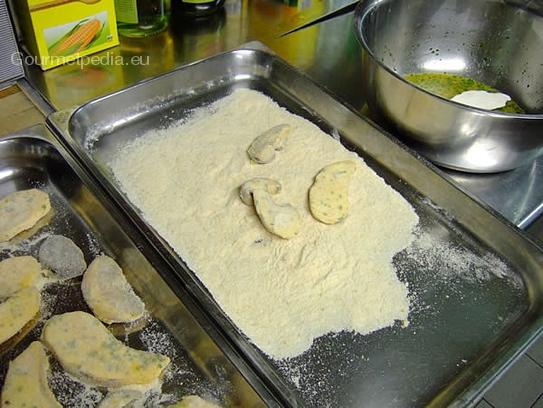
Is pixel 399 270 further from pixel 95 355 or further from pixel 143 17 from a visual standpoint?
pixel 143 17

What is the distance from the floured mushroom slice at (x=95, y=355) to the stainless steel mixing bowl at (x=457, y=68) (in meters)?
0.58

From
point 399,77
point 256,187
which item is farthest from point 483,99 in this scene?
point 256,187

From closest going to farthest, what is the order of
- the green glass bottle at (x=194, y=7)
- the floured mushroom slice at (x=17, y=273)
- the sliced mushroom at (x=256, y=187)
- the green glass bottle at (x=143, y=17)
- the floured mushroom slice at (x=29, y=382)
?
the floured mushroom slice at (x=29, y=382) → the floured mushroom slice at (x=17, y=273) → the sliced mushroom at (x=256, y=187) → the green glass bottle at (x=143, y=17) → the green glass bottle at (x=194, y=7)

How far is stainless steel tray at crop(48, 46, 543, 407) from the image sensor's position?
0.69 meters

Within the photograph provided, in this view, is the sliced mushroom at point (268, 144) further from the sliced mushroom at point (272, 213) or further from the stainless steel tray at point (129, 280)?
the stainless steel tray at point (129, 280)

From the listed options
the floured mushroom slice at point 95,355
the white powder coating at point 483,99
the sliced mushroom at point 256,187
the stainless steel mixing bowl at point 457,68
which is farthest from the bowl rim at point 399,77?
the floured mushroom slice at point 95,355

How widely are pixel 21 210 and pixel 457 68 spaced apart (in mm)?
970

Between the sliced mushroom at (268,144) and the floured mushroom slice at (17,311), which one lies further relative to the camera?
the sliced mushroom at (268,144)

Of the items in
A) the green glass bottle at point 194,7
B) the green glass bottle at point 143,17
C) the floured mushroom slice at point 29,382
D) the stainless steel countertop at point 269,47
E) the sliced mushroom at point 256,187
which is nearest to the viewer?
the floured mushroom slice at point 29,382

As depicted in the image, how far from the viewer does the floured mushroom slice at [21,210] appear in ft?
2.65

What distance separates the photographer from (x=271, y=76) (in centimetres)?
114

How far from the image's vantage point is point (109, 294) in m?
0.73

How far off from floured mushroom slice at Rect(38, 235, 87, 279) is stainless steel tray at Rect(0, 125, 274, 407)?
15mm

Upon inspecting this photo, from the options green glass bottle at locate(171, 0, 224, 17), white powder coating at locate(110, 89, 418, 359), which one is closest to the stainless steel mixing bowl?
white powder coating at locate(110, 89, 418, 359)
